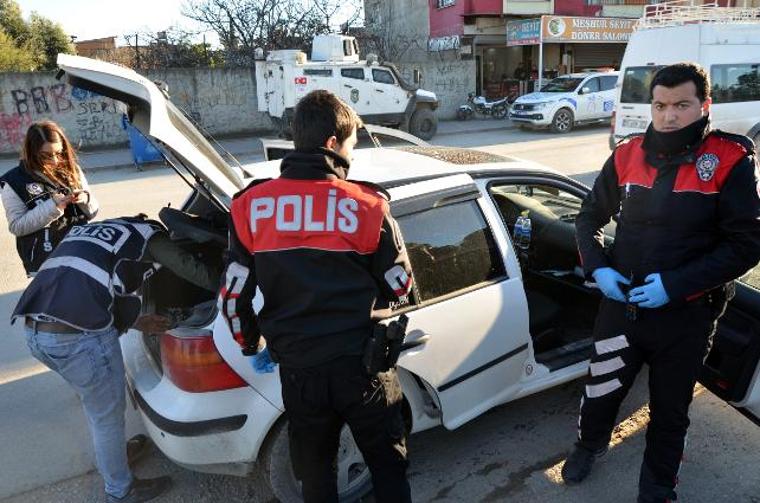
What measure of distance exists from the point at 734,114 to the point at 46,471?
37.2 ft

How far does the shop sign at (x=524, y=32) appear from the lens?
21.3 m

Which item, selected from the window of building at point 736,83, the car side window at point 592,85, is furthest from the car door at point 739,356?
the car side window at point 592,85

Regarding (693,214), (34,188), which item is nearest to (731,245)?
(693,214)

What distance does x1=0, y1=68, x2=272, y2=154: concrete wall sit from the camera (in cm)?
1506

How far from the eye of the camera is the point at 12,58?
17359 mm

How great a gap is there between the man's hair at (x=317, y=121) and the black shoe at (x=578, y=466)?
1.92 metres

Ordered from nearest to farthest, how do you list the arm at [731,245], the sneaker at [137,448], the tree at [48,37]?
1. the arm at [731,245]
2. the sneaker at [137,448]
3. the tree at [48,37]

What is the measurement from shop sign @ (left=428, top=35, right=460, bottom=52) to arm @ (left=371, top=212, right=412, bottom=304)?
79.9 ft

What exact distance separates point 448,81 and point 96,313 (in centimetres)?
2030

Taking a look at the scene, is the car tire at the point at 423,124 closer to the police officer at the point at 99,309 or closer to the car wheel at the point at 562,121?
the car wheel at the point at 562,121

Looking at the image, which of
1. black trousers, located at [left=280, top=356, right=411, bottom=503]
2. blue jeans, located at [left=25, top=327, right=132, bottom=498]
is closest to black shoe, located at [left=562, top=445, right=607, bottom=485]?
black trousers, located at [left=280, top=356, right=411, bottom=503]

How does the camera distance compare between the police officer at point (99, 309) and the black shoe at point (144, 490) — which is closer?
the police officer at point (99, 309)

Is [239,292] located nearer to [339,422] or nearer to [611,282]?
[339,422]

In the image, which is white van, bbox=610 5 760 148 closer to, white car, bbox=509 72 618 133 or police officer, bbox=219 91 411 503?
white car, bbox=509 72 618 133
